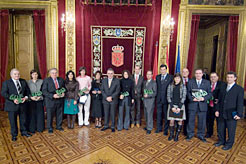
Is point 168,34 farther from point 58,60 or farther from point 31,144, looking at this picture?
point 31,144

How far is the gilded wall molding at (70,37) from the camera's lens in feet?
18.3

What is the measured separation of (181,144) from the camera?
3719 millimetres

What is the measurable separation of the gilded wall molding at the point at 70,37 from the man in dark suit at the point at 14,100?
7.00 ft

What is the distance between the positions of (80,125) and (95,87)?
1.15 m

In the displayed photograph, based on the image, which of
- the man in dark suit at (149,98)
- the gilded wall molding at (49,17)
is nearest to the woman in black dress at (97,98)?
the man in dark suit at (149,98)

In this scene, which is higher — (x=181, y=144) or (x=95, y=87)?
(x=95, y=87)

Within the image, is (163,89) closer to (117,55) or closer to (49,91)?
(117,55)

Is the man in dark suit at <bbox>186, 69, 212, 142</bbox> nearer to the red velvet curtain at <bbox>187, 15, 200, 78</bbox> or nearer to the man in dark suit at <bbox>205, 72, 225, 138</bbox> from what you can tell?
the man in dark suit at <bbox>205, 72, 225, 138</bbox>

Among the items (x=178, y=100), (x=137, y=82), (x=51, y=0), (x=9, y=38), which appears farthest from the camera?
(x=9, y=38)

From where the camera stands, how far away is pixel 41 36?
18.6 ft

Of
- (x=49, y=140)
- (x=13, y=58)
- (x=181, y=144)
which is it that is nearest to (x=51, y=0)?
(x=13, y=58)

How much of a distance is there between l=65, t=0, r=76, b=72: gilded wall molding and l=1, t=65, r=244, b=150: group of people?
161 cm

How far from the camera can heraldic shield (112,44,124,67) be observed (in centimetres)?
578

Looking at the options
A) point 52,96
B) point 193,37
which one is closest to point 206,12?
point 193,37
